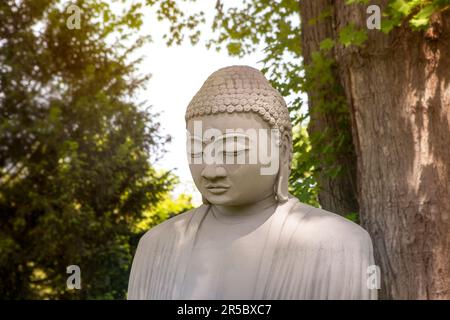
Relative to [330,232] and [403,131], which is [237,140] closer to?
[330,232]

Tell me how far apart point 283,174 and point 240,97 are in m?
0.57

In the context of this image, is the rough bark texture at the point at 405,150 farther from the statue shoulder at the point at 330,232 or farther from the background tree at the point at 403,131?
the statue shoulder at the point at 330,232

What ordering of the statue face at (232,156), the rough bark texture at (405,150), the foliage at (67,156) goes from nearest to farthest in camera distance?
the statue face at (232,156), the rough bark texture at (405,150), the foliage at (67,156)

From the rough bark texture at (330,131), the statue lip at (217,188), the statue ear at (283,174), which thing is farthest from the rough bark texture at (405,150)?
the statue lip at (217,188)

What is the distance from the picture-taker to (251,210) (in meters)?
4.37

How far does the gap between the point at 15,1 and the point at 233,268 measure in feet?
43.0

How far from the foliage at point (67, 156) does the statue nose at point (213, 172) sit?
30.3 feet

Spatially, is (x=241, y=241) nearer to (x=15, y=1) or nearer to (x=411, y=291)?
(x=411, y=291)

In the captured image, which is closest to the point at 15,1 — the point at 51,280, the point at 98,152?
the point at 98,152

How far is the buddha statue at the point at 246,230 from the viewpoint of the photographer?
4.00 meters

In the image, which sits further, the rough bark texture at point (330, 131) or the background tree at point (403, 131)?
the rough bark texture at point (330, 131)

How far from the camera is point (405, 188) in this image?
201 inches

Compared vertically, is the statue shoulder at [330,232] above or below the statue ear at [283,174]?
below

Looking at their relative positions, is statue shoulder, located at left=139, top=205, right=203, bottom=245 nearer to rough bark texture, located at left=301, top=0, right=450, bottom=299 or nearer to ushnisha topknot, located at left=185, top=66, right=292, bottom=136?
ushnisha topknot, located at left=185, top=66, right=292, bottom=136
